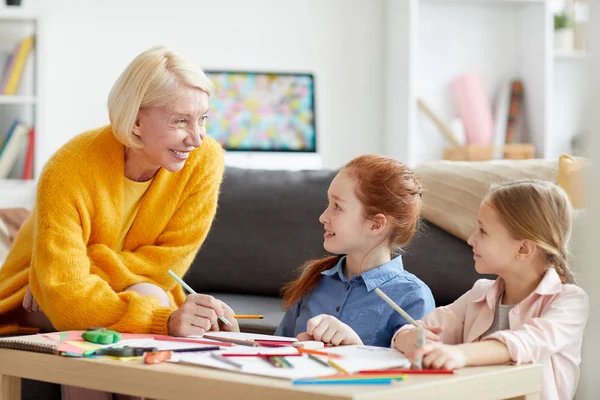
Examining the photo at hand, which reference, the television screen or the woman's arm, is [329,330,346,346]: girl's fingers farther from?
the television screen

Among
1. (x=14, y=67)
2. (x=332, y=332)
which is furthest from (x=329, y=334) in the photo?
(x=14, y=67)

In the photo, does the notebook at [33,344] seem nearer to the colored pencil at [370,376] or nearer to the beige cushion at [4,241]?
the colored pencil at [370,376]

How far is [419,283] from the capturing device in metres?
1.58

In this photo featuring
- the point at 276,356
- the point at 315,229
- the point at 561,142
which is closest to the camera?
the point at 276,356

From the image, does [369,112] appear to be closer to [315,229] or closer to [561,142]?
[561,142]

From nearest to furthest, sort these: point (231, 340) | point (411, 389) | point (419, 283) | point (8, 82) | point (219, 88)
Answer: point (411, 389), point (231, 340), point (419, 283), point (8, 82), point (219, 88)

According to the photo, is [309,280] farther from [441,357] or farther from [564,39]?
[564,39]

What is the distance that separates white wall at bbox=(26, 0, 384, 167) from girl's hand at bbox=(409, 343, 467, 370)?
285cm

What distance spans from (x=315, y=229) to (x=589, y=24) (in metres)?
2.14

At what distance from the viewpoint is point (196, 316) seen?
1.45 meters

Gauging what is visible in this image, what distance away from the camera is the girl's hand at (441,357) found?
3.50 feet

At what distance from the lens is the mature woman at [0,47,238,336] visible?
1.62 m

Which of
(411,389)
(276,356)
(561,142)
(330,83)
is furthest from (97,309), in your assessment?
(561,142)

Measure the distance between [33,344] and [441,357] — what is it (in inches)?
24.7
